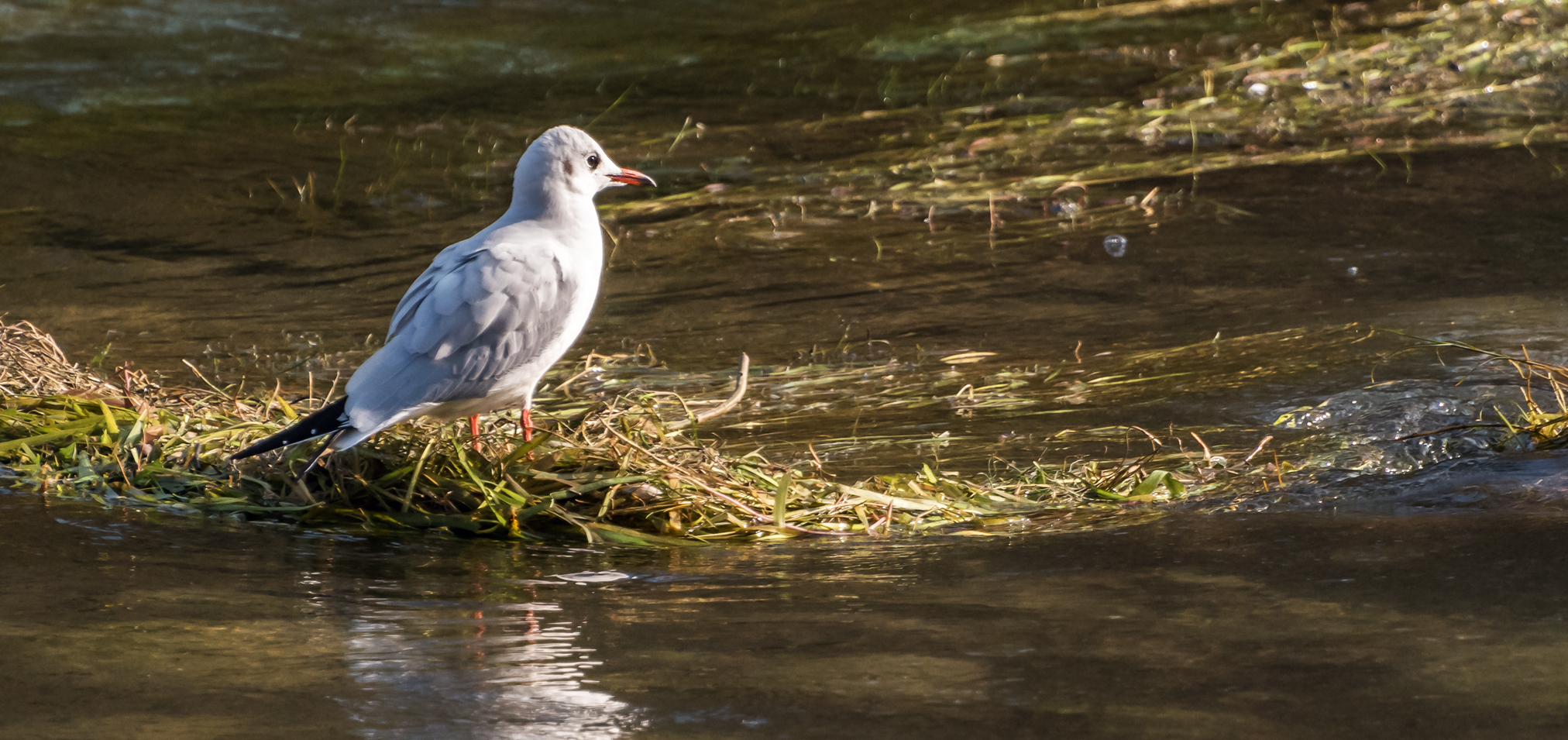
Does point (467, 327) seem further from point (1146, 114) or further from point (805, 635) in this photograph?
point (1146, 114)

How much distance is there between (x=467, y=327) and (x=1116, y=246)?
3.48 meters

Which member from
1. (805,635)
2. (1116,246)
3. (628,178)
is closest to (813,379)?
(628,178)

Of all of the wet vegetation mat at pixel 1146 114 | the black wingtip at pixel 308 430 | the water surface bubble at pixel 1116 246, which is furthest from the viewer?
the wet vegetation mat at pixel 1146 114

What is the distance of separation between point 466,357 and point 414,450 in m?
0.30

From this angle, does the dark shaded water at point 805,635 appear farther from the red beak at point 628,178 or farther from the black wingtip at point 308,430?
the red beak at point 628,178

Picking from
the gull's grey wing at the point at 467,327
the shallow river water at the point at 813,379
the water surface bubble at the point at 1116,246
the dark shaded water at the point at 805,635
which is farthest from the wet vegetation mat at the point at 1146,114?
the dark shaded water at the point at 805,635

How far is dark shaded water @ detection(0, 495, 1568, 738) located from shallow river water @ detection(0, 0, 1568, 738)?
0.03 ft

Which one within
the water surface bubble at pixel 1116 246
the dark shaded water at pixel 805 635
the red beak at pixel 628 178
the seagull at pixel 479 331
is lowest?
the dark shaded water at pixel 805 635

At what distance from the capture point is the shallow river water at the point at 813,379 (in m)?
2.42

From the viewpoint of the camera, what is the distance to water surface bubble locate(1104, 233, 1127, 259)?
6273 millimetres

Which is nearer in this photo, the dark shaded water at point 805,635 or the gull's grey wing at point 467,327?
the dark shaded water at point 805,635

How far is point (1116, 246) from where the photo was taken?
6309 millimetres

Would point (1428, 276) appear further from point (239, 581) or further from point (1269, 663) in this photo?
point (239, 581)

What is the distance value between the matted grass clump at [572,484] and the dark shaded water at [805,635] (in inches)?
4.9
